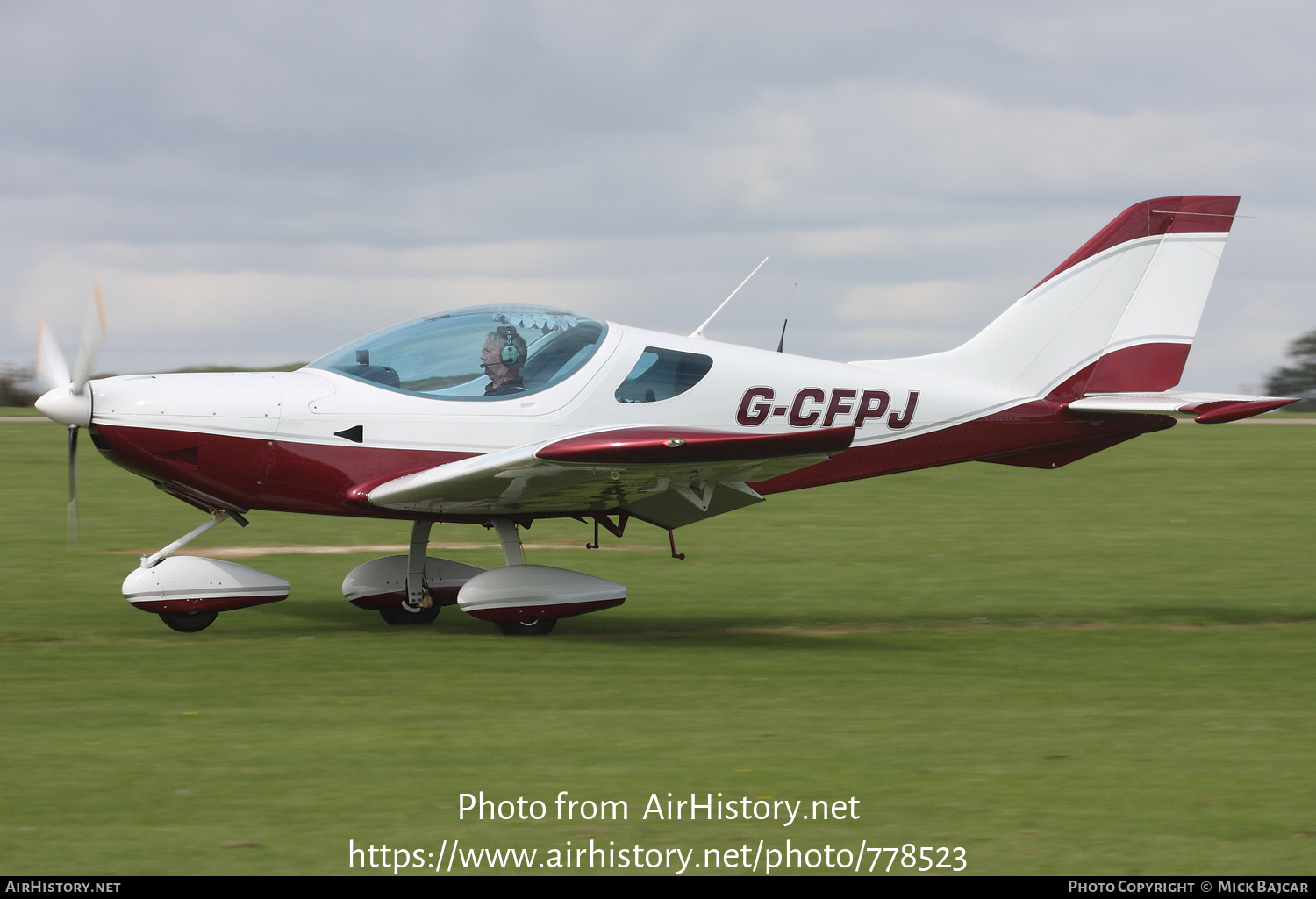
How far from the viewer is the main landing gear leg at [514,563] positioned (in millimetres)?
9430

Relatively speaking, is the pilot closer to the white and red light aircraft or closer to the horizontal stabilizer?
the white and red light aircraft

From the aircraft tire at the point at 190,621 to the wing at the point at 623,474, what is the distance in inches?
56.8

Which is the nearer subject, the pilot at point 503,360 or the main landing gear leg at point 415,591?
the pilot at point 503,360

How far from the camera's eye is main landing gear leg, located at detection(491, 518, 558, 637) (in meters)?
9.43

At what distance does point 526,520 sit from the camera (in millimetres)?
9836

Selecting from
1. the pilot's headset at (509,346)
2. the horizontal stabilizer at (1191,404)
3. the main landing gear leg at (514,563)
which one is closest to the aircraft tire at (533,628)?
the main landing gear leg at (514,563)

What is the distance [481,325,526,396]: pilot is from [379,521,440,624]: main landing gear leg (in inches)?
48.8

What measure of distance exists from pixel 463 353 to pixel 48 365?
2.96 m

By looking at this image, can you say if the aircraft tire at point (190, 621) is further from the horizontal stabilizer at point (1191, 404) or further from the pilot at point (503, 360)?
the horizontal stabilizer at point (1191, 404)

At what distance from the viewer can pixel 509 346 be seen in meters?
9.39

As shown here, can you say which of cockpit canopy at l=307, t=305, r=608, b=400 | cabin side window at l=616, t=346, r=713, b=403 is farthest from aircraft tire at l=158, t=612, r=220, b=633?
cabin side window at l=616, t=346, r=713, b=403

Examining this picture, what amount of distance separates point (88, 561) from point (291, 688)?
6074 millimetres

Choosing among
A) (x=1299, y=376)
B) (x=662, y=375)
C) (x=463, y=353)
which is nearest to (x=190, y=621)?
(x=463, y=353)
